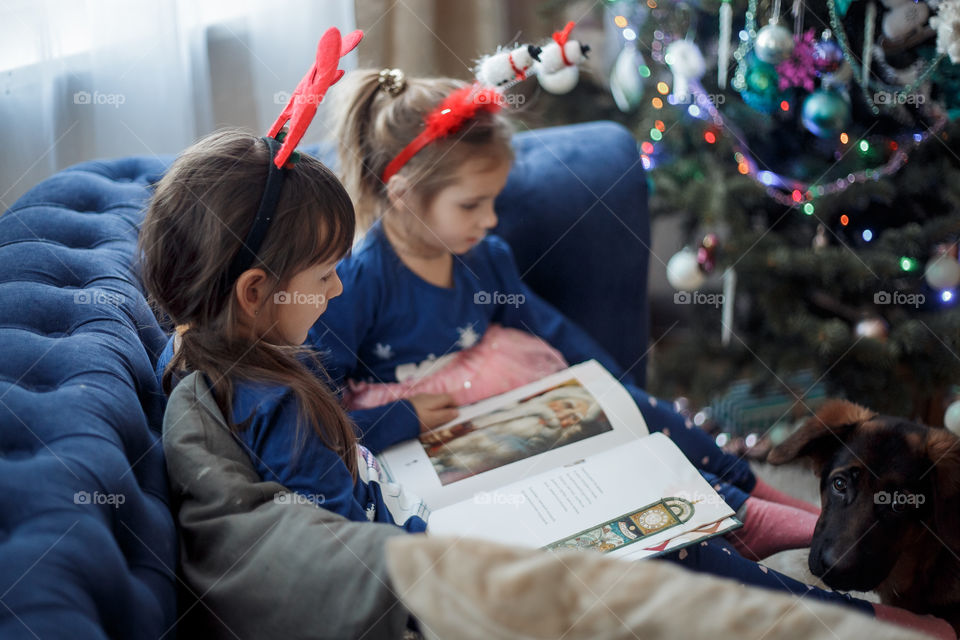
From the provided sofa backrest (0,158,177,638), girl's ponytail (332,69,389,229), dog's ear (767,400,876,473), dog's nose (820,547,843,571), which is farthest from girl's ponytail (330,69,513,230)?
dog's nose (820,547,843,571)

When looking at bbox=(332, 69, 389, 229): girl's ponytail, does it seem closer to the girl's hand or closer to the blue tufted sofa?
the blue tufted sofa

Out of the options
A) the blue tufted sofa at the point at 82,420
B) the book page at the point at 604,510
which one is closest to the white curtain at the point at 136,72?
the blue tufted sofa at the point at 82,420

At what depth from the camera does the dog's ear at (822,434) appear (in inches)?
43.7

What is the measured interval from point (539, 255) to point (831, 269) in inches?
25.6

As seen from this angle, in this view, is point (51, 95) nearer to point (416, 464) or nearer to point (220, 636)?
point (416, 464)

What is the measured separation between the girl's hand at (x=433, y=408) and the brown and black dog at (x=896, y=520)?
0.58 meters

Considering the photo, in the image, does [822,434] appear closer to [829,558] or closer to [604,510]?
[829,558]

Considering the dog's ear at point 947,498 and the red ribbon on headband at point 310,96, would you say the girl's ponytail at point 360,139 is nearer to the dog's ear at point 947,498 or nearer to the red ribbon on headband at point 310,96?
the red ribbon on headband at point 310,96

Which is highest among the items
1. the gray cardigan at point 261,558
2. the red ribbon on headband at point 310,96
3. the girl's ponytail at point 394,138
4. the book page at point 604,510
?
the red ribbon on headband at point 310,96

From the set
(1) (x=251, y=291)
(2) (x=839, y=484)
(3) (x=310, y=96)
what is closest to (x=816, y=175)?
(2) (x=839, y=484)

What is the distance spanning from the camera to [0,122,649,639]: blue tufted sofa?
2.23 ft

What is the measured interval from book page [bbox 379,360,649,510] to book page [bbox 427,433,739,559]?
7cm

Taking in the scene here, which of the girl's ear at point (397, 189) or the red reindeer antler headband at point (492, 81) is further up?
the red reindeer antler headband at point (492, 81)

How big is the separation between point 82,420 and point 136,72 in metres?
1.00
